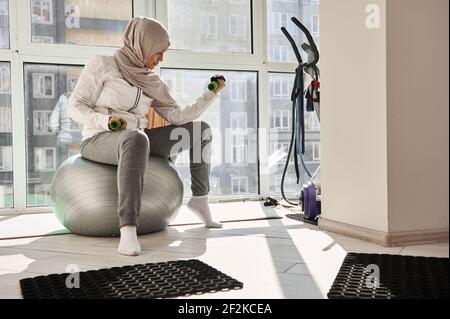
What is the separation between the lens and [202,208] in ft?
8.69

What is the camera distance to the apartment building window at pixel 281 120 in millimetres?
4117

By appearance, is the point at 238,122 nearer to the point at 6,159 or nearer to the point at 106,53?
the point at 106,53

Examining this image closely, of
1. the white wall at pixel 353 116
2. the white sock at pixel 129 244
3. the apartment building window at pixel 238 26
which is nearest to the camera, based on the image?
the white sock at pixel 129 244

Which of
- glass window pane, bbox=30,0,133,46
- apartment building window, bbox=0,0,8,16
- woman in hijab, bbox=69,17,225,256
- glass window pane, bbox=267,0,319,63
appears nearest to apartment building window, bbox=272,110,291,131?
glass window pane, bbox=267,0,319,63

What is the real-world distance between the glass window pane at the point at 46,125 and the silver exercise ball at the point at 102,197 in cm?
119

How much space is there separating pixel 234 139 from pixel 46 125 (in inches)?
56.0

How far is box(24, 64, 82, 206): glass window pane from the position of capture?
3.52m

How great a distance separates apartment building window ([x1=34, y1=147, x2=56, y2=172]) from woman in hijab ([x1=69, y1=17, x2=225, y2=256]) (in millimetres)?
1190

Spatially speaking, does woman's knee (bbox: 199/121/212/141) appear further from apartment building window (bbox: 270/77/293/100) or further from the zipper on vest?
apartment building window (bbox: 270/77/293/100)

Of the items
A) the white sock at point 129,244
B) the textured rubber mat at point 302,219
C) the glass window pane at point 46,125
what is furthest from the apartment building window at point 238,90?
the white sock at point 129,244

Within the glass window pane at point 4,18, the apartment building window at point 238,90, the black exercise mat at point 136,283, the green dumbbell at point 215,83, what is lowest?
the black exercise mat at point 136,283

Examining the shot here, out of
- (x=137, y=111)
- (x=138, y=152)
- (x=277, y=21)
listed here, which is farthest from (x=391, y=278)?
(x=277, y=21)

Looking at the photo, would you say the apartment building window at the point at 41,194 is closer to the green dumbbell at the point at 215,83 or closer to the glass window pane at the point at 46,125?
the glass window pane at the point at 46,125

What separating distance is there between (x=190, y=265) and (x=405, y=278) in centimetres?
69
